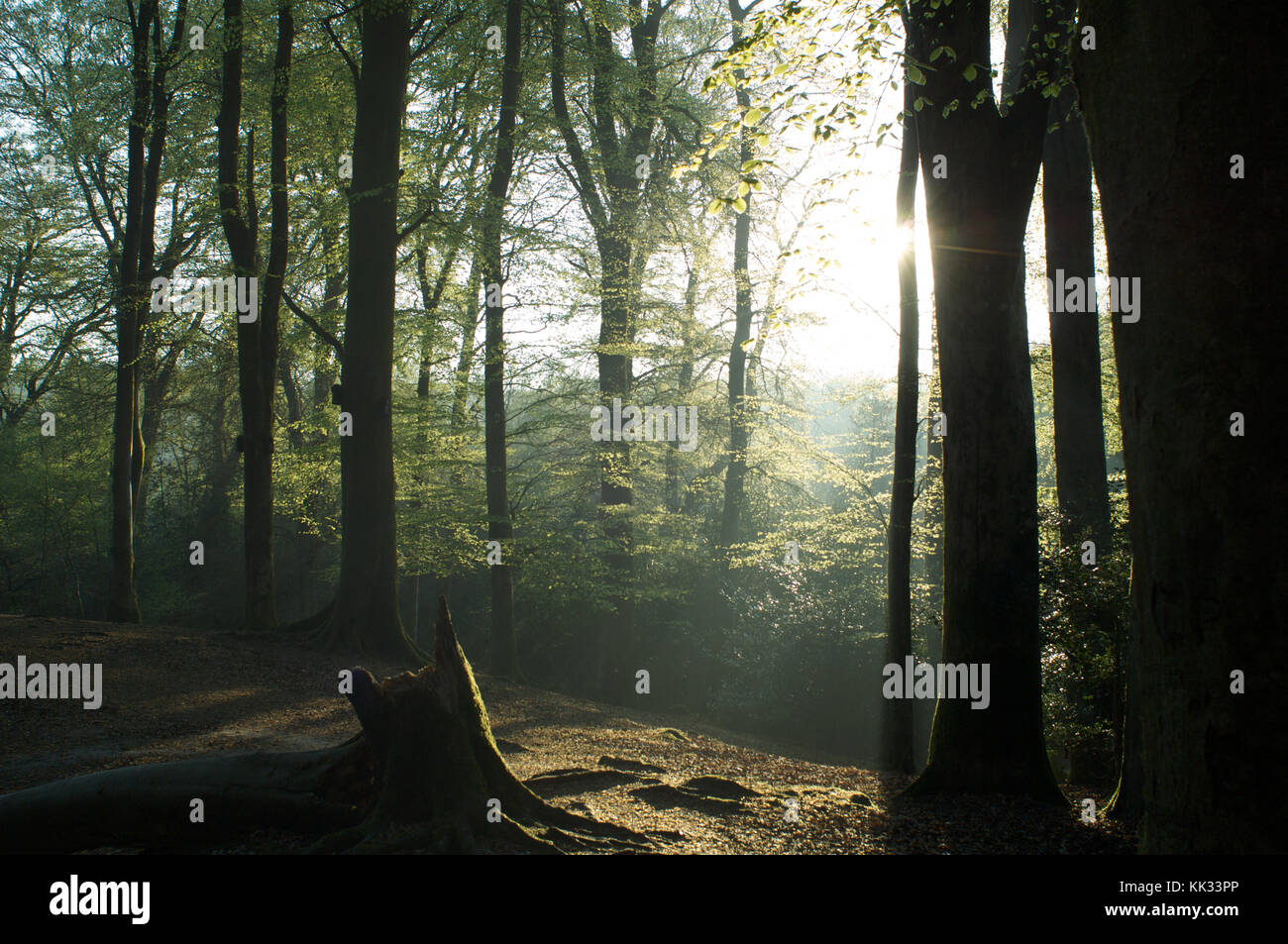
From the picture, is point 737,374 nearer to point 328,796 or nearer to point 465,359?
point 465,359

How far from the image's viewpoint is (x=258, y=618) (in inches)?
500

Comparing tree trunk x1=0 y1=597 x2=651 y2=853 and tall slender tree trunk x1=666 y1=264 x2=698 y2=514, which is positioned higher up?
tall slender tree trunk x1=666 y1=264 x2=698 y2=514

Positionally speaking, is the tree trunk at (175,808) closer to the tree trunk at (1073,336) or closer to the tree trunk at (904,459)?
the tree trunk at (904,459)

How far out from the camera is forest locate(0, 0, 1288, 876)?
9.00 feet

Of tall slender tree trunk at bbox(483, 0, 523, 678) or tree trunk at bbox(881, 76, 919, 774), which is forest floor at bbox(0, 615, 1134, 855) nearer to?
tree trunk at bbox(881, 76, 919, 774)

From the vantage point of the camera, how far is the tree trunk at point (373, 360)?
1195 cm

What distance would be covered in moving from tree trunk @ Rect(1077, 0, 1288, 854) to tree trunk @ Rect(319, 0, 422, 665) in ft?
34.7

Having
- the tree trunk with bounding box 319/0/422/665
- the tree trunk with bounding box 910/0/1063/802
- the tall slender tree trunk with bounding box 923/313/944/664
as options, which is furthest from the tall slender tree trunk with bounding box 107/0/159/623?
the tall slender tree trunk with bounding box 923/313/944/664

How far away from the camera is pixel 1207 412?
2.61m
